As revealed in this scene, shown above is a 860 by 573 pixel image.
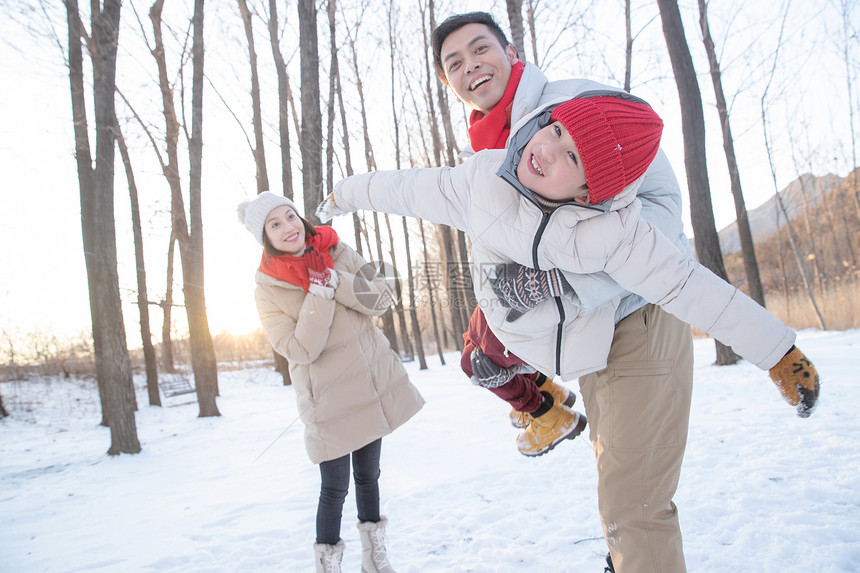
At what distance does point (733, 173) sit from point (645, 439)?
375 inches

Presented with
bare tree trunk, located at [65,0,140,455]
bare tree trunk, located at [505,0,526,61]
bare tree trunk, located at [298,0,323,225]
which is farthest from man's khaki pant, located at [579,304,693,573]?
bare tree trunk, located at [65,0,140,455]

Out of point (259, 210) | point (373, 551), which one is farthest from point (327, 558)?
point (259, 210)

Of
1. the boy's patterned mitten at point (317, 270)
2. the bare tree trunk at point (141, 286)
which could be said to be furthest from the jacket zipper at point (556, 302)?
the bare tree trunk at point (141, 286)

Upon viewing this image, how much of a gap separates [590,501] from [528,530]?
475mm

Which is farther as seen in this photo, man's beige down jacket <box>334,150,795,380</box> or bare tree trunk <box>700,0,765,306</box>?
bare tree trunk <box>700,0,765,306</box>

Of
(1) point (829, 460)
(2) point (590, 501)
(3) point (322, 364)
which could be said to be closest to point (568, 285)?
(3) point (322, 364)

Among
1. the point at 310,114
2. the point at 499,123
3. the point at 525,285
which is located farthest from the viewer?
the point at 310,114

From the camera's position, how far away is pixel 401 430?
16.1ft

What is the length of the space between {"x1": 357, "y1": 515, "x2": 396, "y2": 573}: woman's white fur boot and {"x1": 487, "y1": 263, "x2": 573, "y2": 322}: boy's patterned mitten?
52.3 inches

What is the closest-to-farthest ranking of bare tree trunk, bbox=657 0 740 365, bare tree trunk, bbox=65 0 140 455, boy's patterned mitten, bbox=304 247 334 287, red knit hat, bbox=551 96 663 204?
red knit hat, bbox=551 96 663 204 < boy's patterned mitten, bbox=304 247 334 287 < bare tree trunk, bbox=65 0 140 455 < bare tree trunk, bbox=657 0 740 365

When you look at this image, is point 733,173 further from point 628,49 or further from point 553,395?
point 553,395

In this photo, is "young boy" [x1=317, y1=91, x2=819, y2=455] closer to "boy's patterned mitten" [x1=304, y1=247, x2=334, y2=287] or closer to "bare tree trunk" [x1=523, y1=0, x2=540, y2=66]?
"boy's patterned mitten" [x1=304, y1=247, x2=334, y2=287]

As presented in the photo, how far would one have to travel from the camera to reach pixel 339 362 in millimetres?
2045

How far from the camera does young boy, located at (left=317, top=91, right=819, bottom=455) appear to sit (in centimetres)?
114
